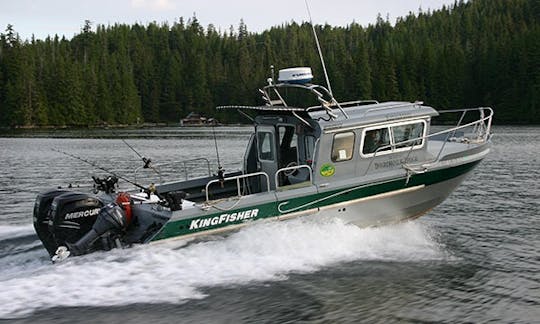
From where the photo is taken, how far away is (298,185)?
1127 centimetres

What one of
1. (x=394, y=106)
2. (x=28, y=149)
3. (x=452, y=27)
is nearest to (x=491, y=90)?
(x=452, y=27)

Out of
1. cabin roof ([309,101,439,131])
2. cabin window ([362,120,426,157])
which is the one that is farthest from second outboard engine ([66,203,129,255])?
cabin window ([362,120,426,157])

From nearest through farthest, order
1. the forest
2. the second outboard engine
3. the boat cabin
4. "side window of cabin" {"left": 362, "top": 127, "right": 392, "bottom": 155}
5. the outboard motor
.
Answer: the second outboard engine
the outboard motor
the boat cabin
"side window of cabin" {"left": 362, "top": 127, "right": 392, "bottom": 155}
the forest

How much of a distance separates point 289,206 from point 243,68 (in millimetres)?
123798

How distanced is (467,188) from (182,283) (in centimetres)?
1400

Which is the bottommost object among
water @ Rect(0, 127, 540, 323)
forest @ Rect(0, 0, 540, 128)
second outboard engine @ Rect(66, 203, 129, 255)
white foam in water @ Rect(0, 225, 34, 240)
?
water @ Rect(0, 127, 540, 323)

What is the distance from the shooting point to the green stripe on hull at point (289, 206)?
10.2 m

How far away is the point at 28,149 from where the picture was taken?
41.5 m

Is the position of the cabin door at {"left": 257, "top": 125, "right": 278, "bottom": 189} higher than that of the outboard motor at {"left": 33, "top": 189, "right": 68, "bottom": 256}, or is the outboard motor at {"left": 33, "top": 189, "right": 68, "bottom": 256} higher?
the cabin door at {"left": 257, "top": 125, "right": 278, "bottom": 189}

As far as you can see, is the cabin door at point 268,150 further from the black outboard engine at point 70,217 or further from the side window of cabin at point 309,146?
the black outboard engine at point 70,217

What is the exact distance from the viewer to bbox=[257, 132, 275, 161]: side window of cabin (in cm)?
1237

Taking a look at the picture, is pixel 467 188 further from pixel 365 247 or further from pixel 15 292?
pixel 15 292

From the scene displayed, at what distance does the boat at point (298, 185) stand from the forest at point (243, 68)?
70.1 m

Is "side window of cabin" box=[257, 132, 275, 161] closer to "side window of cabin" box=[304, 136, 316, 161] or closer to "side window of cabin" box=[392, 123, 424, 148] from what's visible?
"side window of cabin" box=[304, 136, 316, 161]
